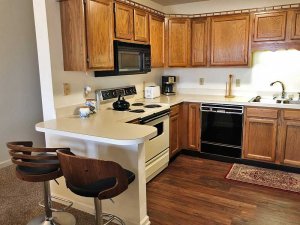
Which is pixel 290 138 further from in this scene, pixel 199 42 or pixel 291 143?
pixel 199 42

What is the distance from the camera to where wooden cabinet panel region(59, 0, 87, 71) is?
246 centimetres

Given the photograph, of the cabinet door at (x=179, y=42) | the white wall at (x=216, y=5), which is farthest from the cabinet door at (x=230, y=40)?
the cabinet door at (x=179, y=42)

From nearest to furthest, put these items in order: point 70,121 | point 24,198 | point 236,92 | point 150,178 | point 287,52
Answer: point 70,121
point 24,198
point 150,178
point 287,52
point 236,92

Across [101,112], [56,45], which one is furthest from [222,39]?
[56,45]

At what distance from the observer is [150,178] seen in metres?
A: 3.13

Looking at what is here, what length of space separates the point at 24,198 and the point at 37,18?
1.93 metres

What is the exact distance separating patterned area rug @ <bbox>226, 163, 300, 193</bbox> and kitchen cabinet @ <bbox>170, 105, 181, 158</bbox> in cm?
84

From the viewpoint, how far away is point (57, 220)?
90.8 inches

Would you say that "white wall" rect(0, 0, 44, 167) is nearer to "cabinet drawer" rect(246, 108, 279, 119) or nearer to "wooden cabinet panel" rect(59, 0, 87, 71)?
"wooden cabinet panel" rect(59, 0, 87, 71)

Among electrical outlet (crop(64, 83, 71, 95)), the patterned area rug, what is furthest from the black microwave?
the patterned area rug

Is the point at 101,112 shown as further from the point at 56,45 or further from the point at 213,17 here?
the point at 213,17

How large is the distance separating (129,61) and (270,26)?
1.99 meters

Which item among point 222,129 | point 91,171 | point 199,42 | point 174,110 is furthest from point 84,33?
point 222,129

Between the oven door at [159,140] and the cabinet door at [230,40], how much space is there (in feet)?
4.40
